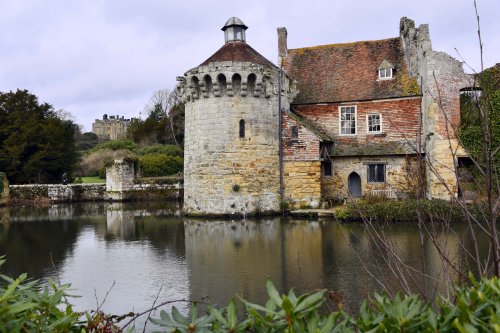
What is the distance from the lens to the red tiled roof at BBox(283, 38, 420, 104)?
22281mm

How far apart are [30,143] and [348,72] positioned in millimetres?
24387

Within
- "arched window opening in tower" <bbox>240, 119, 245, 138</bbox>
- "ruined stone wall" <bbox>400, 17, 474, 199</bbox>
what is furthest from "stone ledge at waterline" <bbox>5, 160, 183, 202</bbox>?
"ruined stone wall" <bbox>400, 17, 474, 199</bbox>

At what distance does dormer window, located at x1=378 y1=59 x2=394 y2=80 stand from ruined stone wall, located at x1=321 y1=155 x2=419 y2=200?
3958mm

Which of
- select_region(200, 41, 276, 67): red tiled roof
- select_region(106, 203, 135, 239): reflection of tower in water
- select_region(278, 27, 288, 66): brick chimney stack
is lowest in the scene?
select_region(106, 203, 135, 239): reflection of tower in water

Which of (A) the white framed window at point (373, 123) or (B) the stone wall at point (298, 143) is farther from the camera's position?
(A) the white framed window at point (373, 123)

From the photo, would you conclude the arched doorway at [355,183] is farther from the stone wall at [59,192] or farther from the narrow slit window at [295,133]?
the stone wall at [59,192]

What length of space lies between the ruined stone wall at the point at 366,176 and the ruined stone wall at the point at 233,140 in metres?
3.37

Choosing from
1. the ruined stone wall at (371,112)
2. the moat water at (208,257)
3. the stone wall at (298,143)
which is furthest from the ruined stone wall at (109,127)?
the moat water at (208,257)

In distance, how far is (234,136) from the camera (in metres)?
19.6

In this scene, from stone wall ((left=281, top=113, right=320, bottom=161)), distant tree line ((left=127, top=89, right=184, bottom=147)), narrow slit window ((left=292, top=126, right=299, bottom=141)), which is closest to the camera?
stone wall ((left=281, top=113, right=320, bottom=161))

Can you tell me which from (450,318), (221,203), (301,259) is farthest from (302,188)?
(450,318)

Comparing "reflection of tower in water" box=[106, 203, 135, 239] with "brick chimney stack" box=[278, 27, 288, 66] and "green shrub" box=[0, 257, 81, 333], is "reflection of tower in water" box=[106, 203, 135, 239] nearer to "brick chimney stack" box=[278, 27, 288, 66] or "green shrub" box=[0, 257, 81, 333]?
"brick chimney stack" box=[278, 27, 288, 66]

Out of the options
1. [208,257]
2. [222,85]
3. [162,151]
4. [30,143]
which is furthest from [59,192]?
[208,257]

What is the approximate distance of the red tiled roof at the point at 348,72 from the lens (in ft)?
73.1
